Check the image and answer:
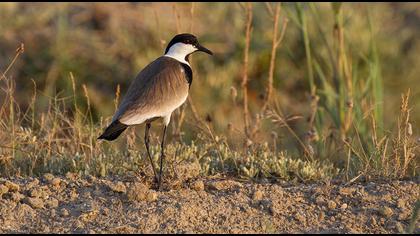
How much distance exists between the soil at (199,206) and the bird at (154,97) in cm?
36

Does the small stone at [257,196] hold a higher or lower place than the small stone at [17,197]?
lower

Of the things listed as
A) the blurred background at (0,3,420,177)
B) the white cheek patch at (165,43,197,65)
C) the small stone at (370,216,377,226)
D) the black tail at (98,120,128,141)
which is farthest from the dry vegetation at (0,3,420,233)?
the blurred background at (0,3,420,177)

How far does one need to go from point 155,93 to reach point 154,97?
0.03m

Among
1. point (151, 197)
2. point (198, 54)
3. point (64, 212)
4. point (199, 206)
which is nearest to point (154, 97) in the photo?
point (151, 197)

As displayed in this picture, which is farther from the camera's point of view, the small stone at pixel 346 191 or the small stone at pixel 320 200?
the small stone at pixel 346 191

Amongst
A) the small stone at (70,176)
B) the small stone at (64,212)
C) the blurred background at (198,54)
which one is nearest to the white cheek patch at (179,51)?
the small stone at (70,176)

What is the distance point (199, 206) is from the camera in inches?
205

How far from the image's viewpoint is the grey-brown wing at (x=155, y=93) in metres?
5.69

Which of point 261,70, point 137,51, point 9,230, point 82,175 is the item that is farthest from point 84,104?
point 9,230

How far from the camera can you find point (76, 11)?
13477 mm

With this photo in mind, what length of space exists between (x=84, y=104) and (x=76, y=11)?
282 cm

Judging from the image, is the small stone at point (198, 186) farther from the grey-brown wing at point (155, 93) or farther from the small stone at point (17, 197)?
the small stone at point (17, 197)

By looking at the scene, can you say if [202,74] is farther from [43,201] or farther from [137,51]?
[43,201]

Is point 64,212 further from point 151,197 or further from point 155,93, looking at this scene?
point 155,93
